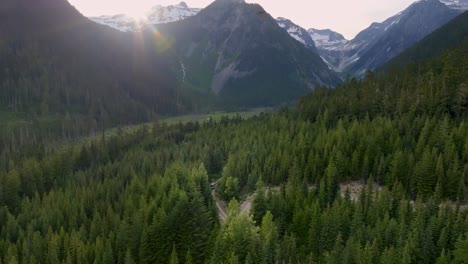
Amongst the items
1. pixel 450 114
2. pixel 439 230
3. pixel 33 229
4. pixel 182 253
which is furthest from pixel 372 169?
pixel 33 229

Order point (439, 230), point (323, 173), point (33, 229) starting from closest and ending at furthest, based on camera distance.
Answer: point (439, 230)
point (33, 229)
point (323, 173)

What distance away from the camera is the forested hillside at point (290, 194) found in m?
74.7

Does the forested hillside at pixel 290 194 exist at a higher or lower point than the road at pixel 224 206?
higher

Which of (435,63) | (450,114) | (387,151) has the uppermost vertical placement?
(435,63)

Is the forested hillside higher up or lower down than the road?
higher up

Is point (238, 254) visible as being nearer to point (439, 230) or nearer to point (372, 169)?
point (439, 230)

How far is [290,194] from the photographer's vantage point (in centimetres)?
9788

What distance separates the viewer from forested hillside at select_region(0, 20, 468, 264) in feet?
245

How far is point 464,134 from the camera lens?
347 feet

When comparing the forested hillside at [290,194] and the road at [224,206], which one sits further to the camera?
the road at [224,206]

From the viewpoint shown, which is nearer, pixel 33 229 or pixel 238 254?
pixel 238 254

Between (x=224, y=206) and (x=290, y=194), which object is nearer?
(x=290, y=194)

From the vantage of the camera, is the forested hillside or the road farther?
the road

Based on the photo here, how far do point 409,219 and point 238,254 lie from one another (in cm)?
3565
